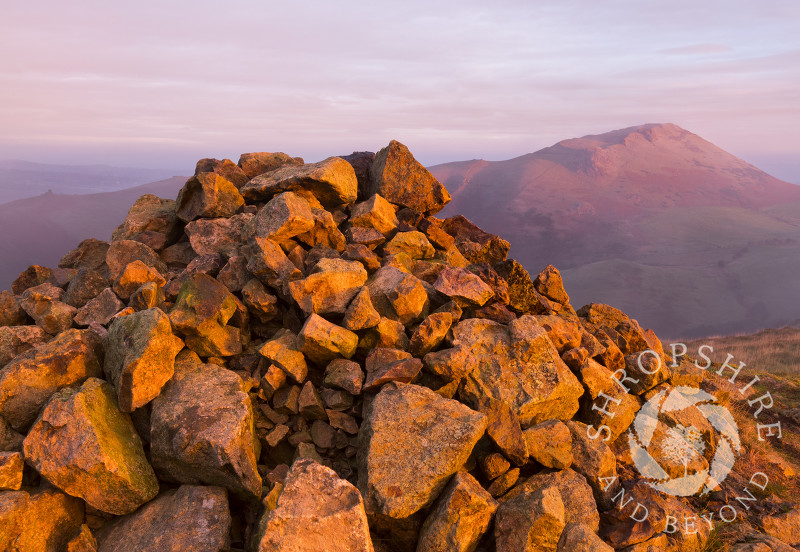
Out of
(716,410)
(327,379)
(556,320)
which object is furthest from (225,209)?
(716,410)

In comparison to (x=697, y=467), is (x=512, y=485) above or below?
above

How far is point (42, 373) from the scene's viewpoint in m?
8.55

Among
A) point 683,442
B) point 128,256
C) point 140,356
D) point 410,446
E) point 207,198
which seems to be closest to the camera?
point 410,446

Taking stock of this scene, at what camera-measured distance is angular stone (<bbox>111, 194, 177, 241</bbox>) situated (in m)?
14.0

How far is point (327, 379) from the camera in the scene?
9.34 metres

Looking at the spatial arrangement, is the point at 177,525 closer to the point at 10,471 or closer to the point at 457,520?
the point at 10,471

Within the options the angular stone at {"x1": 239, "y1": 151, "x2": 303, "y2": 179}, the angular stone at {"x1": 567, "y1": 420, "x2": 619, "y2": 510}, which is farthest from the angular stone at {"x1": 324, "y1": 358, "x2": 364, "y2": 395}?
the angular stone at {"x1": 239, "y1": 151, "x2": 303, "y2": 179}

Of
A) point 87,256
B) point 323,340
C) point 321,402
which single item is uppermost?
point 87,256

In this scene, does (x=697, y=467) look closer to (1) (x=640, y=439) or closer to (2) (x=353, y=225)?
(1) (x=640, y=439)

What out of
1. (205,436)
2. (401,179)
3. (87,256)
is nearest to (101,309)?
(205,436)

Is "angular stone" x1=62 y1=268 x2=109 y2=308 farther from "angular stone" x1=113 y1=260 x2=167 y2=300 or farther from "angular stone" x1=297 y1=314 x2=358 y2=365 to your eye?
"angular stone" x1=297 y1=314 x2=358 y2=365

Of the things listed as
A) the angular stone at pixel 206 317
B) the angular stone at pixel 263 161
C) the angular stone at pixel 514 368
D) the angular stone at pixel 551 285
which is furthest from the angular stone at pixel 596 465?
the angular stone at pixel 263 161

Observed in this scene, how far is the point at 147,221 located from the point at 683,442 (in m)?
15.8

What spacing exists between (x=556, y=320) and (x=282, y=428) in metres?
7.03
